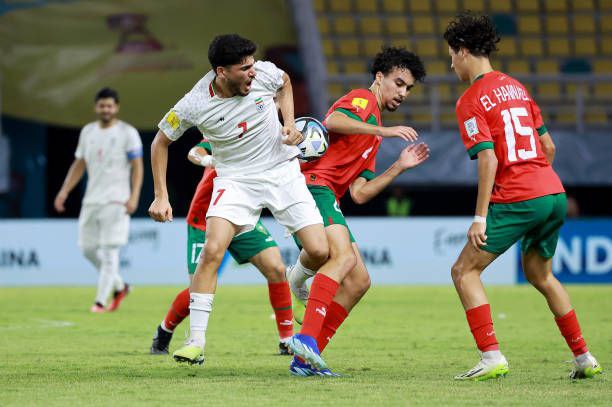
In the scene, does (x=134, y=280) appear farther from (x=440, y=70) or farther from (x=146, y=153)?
(x=440, y=70)

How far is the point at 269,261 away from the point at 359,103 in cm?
123

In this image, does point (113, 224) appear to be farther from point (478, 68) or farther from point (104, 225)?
point (478, 68)

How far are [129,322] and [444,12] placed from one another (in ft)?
44.9

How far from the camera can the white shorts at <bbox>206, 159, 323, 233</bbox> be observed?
704 cm

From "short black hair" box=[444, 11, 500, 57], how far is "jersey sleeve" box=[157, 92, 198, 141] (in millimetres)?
1506

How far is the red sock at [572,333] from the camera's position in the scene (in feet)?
22.4

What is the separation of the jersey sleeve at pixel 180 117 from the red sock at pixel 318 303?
1.17m

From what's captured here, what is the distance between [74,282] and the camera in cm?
1728

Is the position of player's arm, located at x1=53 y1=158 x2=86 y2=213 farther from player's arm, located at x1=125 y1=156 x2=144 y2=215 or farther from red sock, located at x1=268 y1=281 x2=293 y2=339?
red sock, located at x1=268 y1=281 x2=293 y2=339

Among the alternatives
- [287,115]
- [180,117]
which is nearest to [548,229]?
[287,115]

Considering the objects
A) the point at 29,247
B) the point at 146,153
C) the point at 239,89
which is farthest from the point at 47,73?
the point at 239,89

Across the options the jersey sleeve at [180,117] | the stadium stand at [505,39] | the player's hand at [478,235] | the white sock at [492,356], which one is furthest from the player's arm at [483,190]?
the stadium stand at [505,39]

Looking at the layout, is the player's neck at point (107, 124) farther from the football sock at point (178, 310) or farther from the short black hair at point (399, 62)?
the short black hair at point (399, 62)

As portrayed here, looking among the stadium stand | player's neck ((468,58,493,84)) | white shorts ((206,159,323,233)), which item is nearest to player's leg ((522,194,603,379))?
player's neck ((468,58,493,84))
